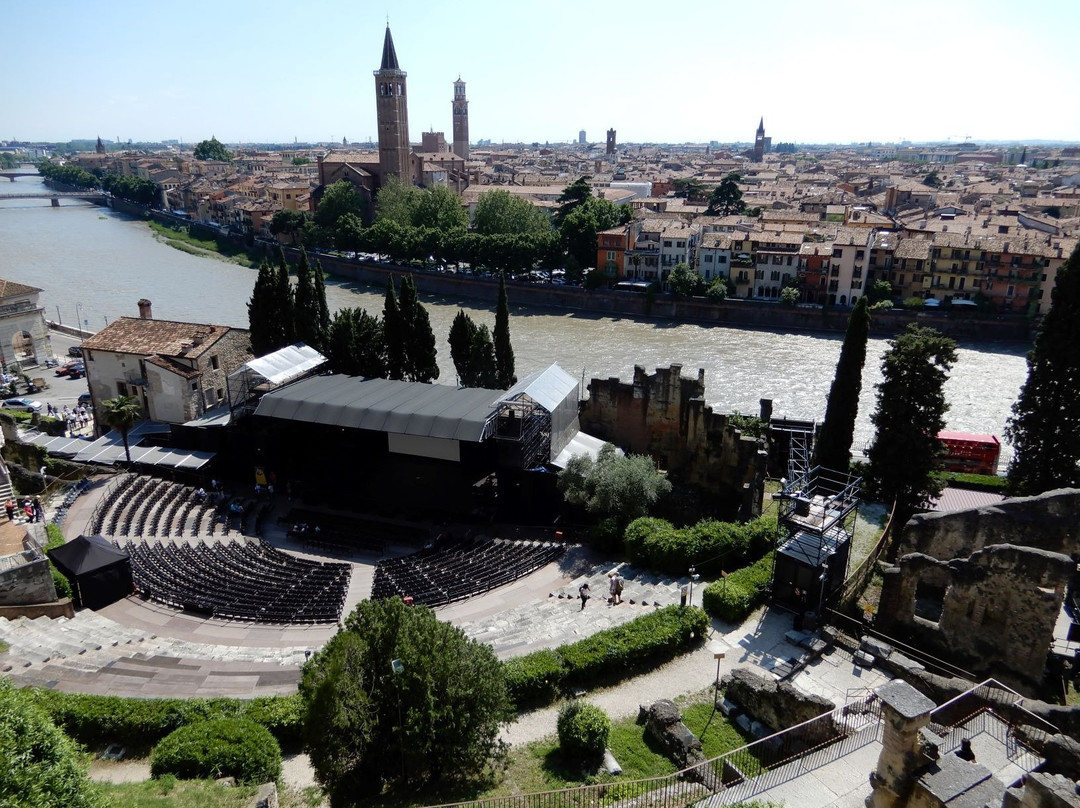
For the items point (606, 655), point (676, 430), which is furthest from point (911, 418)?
point (606, 655)

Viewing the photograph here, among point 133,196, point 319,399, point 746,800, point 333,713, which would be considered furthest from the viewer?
point 133,196

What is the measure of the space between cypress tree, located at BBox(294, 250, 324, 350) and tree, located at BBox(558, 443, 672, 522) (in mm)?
17274

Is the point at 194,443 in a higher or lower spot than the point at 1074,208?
lower

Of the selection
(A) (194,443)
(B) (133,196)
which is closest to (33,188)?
(B) (133,196)

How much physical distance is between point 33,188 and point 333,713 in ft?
705

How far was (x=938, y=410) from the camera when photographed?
23750mm

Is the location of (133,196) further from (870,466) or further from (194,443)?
(870,466)

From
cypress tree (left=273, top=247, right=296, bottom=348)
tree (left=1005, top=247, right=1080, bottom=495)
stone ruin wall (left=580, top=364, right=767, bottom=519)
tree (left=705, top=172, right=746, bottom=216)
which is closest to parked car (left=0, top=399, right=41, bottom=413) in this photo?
cypress tree (left=273, top=247, right=296, bottom=348)

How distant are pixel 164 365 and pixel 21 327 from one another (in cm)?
2194

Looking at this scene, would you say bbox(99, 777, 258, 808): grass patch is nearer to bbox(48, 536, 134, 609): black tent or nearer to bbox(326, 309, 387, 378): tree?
bbox(48, 536, 134, 609): black tent

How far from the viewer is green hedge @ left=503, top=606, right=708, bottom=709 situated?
49.8 ft

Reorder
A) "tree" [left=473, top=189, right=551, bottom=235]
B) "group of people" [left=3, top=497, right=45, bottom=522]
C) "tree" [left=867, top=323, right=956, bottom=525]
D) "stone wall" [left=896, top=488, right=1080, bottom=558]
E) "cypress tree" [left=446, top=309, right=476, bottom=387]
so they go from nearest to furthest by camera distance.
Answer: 1. "stone wall" [left=896, top=488, right=1080, bottom=558]
2. "tree" [left=867, top=323, right=956, bottom=525]
3. "group of people" [left=3, top=497, right=45, bottom=522]
4. "cypress tree" [left=446, top=309, right=476, bottom=387]
5. "tree" [left=473, top=189, right=551, bottom=235]

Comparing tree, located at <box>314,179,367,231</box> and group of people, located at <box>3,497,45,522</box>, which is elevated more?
tree, located at <box>314,179,367,231</box>

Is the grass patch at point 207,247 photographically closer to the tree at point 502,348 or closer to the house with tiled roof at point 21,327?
the house with tiled roof at point 21,327
